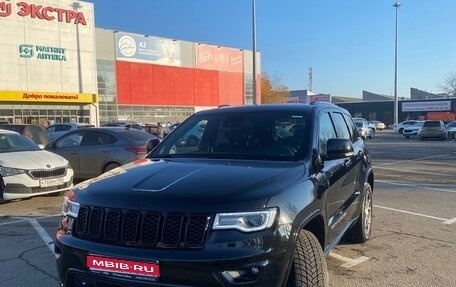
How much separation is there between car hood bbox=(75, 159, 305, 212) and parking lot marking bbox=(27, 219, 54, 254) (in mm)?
2614

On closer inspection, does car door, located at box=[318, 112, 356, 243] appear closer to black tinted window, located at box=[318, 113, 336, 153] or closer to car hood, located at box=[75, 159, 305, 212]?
black tinted window, located at box=[318, 113, 336, 153]

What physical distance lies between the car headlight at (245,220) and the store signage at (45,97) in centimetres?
4534

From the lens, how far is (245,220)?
308cm

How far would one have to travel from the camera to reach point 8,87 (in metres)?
45.0

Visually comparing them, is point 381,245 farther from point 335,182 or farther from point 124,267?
point 124,267

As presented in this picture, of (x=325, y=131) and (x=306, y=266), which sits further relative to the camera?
(x=325, y=131)

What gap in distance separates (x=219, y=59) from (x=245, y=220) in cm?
6647

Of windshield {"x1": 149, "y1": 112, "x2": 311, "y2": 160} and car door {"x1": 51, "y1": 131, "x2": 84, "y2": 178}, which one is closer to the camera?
windshield {"x1": 149, "y1": 112, "x2": 311, "y2": 160}

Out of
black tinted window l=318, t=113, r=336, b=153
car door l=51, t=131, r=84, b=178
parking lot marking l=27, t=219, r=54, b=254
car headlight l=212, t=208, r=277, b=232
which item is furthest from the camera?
car door l=51, t=131, r=84, b=178

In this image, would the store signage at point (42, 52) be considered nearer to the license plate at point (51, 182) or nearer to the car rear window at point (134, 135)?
the car rear window at point (134, 135)

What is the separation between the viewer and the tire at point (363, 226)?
19.5 feet

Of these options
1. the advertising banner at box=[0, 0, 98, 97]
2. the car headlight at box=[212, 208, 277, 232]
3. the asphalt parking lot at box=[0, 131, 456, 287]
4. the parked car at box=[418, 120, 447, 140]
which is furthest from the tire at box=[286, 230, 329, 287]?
the advertising banner at box=[0, 0, 98, 97]

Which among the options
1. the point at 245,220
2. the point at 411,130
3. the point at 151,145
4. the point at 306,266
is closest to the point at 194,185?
the point at 245,220

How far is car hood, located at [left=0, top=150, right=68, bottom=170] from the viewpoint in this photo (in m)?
9.12
